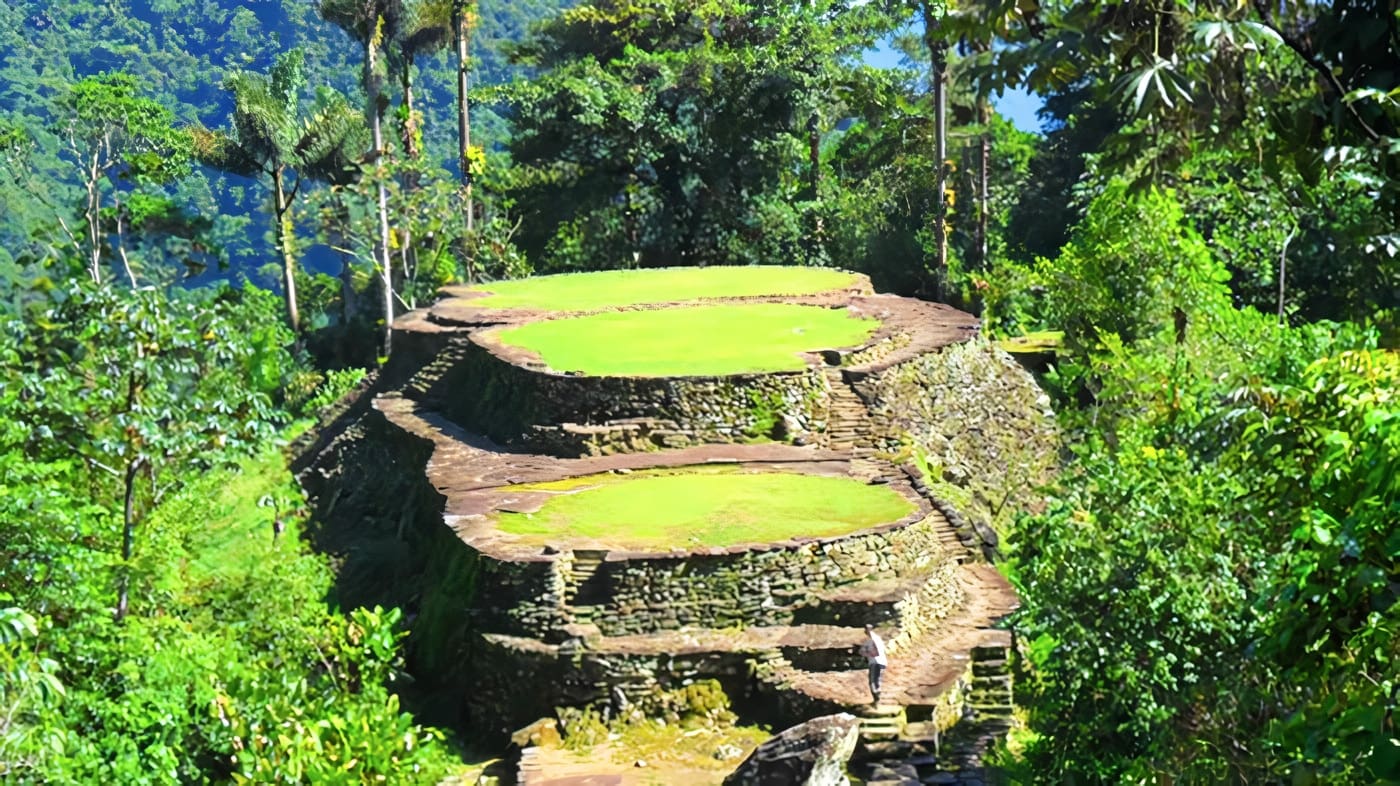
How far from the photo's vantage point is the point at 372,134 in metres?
32.9

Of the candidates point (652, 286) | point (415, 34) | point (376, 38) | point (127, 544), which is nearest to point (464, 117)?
point (415, 34)

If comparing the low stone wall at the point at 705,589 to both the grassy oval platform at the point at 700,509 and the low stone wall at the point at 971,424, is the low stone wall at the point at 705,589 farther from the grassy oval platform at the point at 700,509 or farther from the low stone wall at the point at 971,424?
the low stone wall at the point at 971,424

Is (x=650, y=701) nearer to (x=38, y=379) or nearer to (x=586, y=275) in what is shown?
(x=38, y=379)

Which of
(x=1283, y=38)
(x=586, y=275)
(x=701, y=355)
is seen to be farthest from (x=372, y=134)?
(x=1283, y=38)

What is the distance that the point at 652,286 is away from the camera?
2250cm

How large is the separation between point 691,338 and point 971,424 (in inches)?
142

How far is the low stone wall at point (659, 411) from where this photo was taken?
14617 millimetres

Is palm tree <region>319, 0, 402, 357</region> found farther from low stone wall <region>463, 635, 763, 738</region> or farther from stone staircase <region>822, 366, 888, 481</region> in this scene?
low stone wall <region>463, 635, 763, 738</region>

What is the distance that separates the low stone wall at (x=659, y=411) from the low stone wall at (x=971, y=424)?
103 centimetres

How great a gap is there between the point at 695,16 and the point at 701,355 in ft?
64.1

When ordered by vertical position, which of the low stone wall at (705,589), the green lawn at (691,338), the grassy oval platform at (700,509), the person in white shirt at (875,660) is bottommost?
the person in white shirt at (875,660)

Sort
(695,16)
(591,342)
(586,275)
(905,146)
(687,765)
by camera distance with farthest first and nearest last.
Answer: (695,16), (905,146), (586,275), (591,342), (687,765)

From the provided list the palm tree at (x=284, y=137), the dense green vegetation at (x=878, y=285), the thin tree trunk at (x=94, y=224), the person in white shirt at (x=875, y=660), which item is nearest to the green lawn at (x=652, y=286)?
the dense green vegetation at (x=878, y=285)

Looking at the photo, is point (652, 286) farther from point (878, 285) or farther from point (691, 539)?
point (691, 539)
